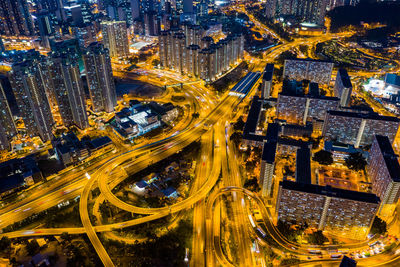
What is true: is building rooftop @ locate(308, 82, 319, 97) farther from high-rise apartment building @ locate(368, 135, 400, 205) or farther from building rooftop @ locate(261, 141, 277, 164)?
building rooftop @ locate(261, 141, 277, 164)

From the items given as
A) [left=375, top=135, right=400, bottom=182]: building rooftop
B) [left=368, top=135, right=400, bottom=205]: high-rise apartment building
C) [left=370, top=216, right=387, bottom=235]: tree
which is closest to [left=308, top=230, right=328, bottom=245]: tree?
[left=370, top=216, right=387, bottom=235]: tree

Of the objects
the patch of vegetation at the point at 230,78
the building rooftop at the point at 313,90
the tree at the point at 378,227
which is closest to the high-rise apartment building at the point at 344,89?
the building rooftop at the point at 313,90

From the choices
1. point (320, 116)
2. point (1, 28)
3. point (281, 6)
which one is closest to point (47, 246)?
point (320, 116)

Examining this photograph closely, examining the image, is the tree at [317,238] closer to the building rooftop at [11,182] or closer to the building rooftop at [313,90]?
the building rooftop at [313,90]

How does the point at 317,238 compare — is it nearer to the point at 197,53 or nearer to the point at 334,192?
the point at 334,192

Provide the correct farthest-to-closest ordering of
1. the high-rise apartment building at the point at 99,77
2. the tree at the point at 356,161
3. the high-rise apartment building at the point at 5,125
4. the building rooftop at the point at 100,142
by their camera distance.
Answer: the high-rise apartment building at the point at 99,77, the building rooftop at the point at 100,142, the high-rise apartment building at the point at 5,125, the tree at the point at 356,161
